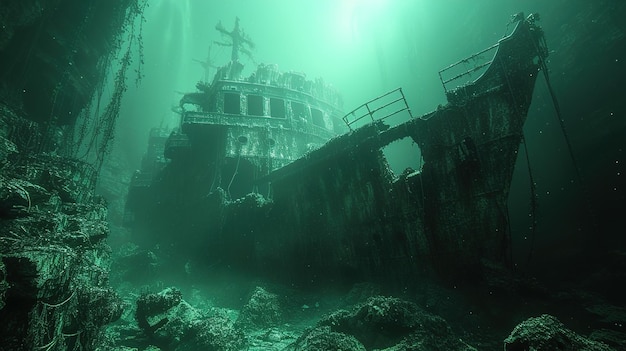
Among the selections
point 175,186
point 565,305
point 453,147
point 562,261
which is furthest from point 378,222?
point 175,186

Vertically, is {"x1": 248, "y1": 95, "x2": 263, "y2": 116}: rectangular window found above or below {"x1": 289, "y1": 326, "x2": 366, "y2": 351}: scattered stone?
above

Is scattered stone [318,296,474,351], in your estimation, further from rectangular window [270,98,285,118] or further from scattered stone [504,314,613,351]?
rectangular window [270,98,285,118]

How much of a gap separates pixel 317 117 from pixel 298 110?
214 cm

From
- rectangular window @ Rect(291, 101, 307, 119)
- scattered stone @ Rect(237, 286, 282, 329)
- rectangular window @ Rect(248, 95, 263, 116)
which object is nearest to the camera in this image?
scattered stone @ Rect(237, 286, 282, 329)

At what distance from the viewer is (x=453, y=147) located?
28.8ft

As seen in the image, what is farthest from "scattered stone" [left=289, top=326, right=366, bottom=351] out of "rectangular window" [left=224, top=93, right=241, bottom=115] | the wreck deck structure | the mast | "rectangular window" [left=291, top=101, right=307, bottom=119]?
the mast

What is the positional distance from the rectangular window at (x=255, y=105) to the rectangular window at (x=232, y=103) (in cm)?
91

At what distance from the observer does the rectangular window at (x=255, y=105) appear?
25000 millimetres

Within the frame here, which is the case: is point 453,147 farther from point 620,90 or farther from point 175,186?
point 175,186

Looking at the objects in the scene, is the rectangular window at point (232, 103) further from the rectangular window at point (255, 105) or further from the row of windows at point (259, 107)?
the rectangular window at point (255, 105)

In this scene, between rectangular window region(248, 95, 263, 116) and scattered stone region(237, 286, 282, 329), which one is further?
rectangular window region(248, 95, 263, 116)

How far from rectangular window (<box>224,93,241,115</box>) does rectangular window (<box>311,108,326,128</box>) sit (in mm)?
6637

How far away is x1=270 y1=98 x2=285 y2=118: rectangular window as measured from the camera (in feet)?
83.2

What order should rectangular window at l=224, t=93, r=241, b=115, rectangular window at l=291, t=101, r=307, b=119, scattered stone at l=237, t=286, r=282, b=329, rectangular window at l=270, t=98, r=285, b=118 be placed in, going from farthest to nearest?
rectangular window at l=291, t=101, r=307, b=119
rectangular window at l=270, t=98, r=285, b=118
rectangular window at l=224, t=93, r=241, b=115
scattered stone at l=237, t=286, r=282, b=329
